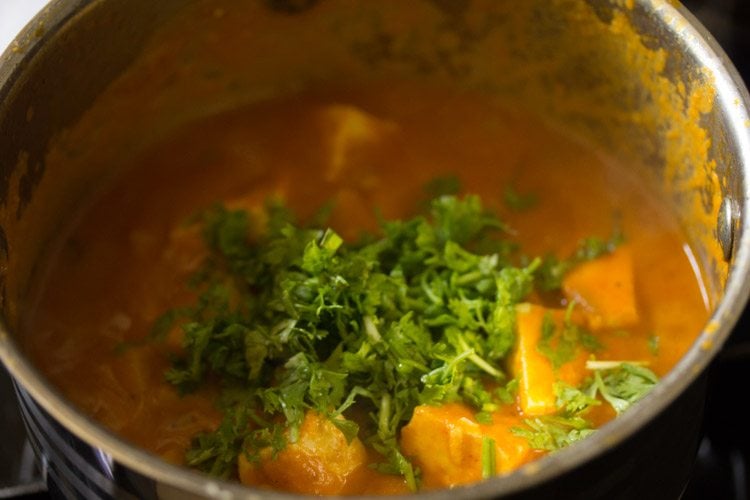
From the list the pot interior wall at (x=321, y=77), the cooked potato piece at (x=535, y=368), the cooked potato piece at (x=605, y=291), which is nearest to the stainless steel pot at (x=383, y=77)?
the pot interior wall at (x=321, y=77)

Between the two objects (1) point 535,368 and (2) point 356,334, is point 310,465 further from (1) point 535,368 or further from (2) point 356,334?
(1) point 535,368

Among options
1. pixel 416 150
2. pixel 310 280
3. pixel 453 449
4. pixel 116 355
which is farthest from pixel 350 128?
pixel 453 449

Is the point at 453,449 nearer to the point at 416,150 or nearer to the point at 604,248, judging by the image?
the point at 604,248

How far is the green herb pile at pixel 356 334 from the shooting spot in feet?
4.17

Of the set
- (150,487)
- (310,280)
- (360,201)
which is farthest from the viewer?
(360,201)

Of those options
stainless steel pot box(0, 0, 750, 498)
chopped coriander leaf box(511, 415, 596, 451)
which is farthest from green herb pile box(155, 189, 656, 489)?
stainless steel pot box(0, 0, 750, 498)

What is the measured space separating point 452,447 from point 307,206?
0.56 m

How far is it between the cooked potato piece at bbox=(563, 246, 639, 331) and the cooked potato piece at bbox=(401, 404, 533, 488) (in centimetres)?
30

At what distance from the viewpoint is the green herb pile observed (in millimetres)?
1272

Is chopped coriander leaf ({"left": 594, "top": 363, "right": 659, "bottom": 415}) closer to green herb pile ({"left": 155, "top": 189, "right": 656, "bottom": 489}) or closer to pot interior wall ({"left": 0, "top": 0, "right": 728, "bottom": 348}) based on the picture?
green herb pile ({"left": 155, "top": 189, "right": 656, "bottom": 489})

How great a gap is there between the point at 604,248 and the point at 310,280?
0.52 m

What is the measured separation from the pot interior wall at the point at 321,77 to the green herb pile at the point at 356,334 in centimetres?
26

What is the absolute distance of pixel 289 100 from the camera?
6.05 feet

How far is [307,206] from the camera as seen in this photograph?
166cm
